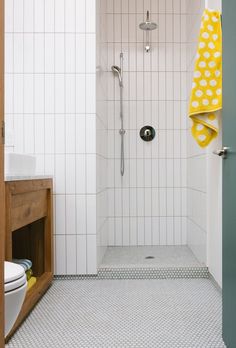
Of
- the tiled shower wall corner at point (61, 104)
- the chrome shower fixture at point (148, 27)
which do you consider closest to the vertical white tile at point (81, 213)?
the tiled shower wall corner at point (61, 104)

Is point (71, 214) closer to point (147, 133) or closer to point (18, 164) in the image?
point (18, 164)

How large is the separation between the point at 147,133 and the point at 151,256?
3.80ft

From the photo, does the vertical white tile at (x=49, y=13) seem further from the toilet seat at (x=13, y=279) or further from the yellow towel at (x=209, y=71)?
the toilet seat at (x=13, y=279)

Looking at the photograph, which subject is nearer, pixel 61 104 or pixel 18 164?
pixel 18 164

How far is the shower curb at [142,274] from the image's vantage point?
2.49 m

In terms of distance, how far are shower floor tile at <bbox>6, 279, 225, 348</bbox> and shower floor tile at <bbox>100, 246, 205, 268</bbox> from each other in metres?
0.16

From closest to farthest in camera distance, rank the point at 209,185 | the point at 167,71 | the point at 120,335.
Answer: the point at 120,335 < the point at 209,185 < the point at 167,71

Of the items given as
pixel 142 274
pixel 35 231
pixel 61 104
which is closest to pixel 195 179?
pixel 142 274

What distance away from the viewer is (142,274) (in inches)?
98.3

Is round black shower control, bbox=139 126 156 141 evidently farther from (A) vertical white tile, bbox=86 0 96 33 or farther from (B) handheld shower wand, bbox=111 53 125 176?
(A) vertical white tile, bbox=86 0 96 33

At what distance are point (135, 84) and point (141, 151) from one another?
0.65 m

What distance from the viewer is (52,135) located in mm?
2492

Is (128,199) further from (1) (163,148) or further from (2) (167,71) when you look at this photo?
(2) (167,71)

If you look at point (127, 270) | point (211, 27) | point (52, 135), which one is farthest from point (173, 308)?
point (211, 27)
